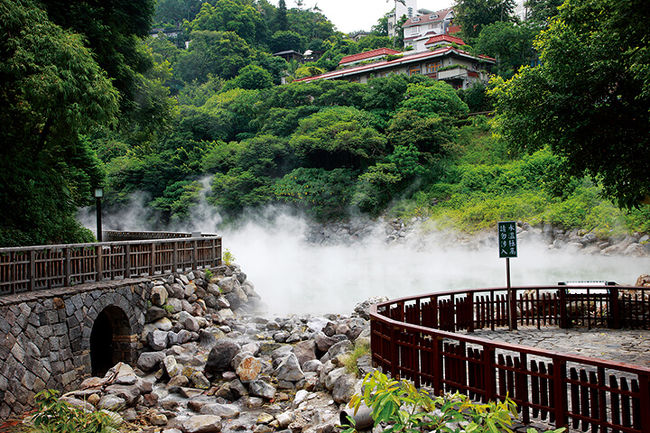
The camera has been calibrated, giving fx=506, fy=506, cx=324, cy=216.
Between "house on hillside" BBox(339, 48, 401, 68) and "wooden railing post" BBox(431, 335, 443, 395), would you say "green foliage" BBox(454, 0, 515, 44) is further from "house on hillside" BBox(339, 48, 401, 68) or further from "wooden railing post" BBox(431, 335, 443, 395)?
"wooden railing post" BBox(431, 335, 443, 395)

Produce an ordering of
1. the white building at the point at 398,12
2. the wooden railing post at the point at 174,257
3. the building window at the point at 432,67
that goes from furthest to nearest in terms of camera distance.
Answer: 1. the white building at the point at 398,12
2. the building window at the point at 432,67
3. the wooden railing post at the point at 174,257

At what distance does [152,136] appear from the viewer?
22.6 meters

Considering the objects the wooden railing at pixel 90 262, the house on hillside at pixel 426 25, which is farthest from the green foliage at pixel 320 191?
the house on hillside at pixel 426 25

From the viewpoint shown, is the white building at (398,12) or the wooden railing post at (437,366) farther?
the white building at (398,12)

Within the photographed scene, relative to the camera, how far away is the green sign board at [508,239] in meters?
11.1

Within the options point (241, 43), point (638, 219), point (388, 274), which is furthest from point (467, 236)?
point (241, 43)

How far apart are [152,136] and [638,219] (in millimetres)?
24314

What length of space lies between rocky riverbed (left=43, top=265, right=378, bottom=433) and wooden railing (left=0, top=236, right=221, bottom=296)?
70 centimetres

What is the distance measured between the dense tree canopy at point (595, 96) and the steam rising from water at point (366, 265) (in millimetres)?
11093

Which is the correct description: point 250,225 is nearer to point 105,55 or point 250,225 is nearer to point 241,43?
point 105,55

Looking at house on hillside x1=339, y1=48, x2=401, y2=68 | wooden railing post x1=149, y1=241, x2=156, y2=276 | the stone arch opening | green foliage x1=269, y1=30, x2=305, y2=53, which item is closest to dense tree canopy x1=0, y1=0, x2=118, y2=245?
wooden railing post x1=149, y1=241, x2=156, y2=276

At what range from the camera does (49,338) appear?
11211 millimetres

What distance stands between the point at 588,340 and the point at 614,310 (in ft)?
6.31

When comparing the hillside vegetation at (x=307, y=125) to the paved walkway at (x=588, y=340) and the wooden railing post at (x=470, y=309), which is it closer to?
the paved walkway at (x=588, y=340)
